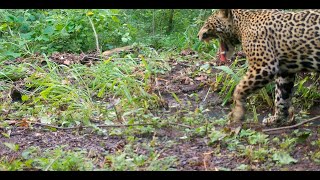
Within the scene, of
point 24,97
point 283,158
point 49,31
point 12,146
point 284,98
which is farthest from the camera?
point 49,31

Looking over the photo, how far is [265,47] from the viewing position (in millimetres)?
6488

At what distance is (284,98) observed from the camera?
22.5 ft

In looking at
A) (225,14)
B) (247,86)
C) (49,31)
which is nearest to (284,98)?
(247,86)

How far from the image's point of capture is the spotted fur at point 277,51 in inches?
250

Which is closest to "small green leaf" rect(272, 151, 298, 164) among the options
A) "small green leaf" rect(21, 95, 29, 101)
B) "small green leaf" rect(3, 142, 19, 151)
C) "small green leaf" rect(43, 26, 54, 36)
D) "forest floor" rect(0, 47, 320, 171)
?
"forest floor" rect(0, 47, 320, 171)

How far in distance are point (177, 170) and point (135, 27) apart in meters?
6.76

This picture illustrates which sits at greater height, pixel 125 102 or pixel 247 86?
pixel 247 86

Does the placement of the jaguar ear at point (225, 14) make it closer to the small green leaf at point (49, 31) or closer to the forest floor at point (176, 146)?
the forest floor at point (176, 146)

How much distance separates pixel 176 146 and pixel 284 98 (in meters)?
1.73

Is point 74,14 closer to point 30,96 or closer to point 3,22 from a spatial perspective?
point 3,22

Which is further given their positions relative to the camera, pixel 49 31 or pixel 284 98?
pixel 49 31

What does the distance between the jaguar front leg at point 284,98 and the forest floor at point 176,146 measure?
1.10ft

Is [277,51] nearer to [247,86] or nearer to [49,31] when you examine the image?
[247,86]
